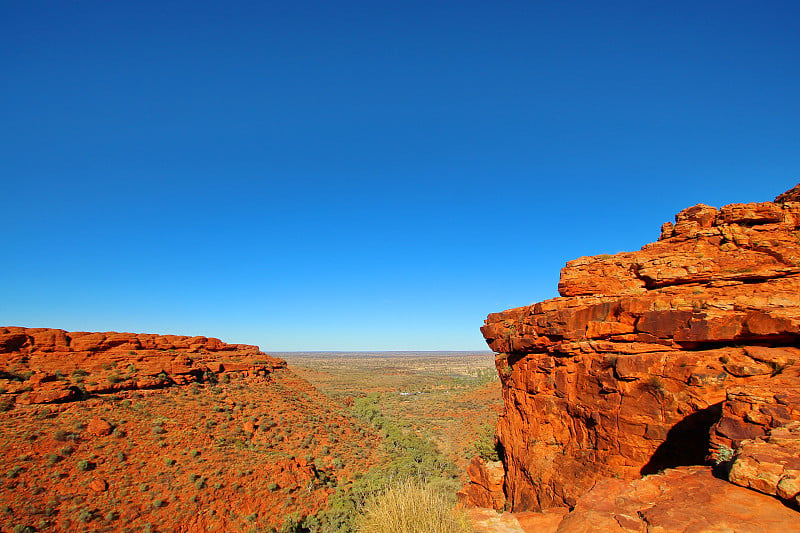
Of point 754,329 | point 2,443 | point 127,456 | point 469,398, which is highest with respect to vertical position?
point 754,329

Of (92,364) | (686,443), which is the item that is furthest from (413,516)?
(92,364)

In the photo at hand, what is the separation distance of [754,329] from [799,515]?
678cm

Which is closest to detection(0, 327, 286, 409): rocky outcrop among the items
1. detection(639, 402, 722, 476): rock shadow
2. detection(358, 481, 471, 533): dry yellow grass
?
detection(358, 481, 471, 533): dry yellow grass

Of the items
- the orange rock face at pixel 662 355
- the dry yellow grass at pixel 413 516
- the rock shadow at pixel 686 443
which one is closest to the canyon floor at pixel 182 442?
the orange rock face at pixel 662 355

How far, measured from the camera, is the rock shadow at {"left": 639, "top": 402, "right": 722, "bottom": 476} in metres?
9.61

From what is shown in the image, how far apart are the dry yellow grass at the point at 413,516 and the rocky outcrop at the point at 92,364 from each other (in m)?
23.9

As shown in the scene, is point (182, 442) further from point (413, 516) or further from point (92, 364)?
point (413, 516)

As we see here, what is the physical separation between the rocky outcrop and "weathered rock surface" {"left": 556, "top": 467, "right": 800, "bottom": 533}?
29.3 meters

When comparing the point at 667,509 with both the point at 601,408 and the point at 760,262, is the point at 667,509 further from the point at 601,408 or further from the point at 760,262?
the point at 760,262

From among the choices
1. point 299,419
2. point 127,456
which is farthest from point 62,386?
point 299,419

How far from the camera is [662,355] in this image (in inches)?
442

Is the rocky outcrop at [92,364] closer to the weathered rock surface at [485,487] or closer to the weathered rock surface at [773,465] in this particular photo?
the weathered rock surface at [485,487]

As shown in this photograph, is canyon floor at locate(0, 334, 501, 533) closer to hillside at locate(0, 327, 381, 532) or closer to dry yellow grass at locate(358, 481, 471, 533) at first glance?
hillside at locate(0, 327, 381, 532)

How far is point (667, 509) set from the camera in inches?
236
